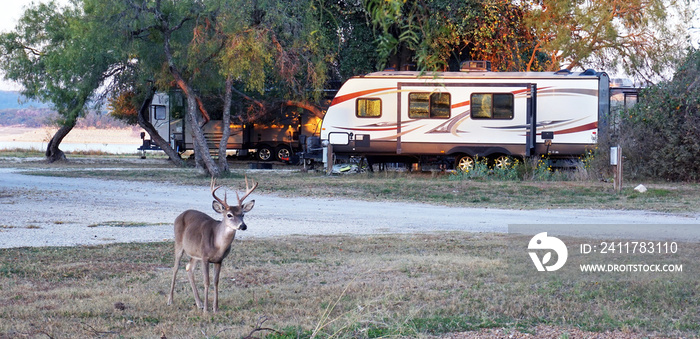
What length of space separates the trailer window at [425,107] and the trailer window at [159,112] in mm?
13342

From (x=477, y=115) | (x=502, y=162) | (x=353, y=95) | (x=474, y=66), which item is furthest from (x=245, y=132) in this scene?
(x=502, y=162)

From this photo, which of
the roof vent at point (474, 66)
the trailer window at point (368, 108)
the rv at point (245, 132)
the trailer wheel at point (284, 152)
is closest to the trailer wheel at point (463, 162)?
the roof vent at point (474, 66)

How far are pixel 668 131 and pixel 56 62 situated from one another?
20.2 m

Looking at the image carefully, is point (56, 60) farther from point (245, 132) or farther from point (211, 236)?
point (211, 236)

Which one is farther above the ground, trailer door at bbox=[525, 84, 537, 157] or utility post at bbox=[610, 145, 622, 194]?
trailer door at bbox=[525, 84, 537, 157]

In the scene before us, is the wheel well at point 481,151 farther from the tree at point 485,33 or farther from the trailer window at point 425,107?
the tree at point 485,33

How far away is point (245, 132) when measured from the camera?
33.6 m

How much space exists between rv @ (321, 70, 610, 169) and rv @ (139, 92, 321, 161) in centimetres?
831

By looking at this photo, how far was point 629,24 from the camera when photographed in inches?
1075

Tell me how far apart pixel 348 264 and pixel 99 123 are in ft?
381

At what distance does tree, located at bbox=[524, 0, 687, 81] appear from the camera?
25734mm

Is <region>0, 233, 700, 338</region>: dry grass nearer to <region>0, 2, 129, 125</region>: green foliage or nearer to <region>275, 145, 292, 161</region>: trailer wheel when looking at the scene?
<region>0, 2, 129, 125</region>: green foliage

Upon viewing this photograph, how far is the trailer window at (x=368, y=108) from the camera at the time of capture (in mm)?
23859

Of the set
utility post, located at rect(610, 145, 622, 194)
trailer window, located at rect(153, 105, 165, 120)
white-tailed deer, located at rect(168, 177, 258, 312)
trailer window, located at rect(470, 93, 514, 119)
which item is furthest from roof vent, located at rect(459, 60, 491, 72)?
white-tailed deer, located at rect(168, 177, 258, 312)
